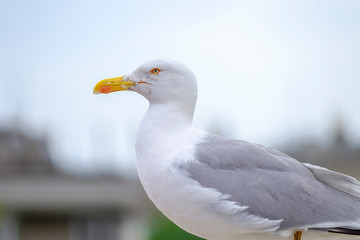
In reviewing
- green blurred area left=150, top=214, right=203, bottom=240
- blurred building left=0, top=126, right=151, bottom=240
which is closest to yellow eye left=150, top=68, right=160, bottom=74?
green blurred area left=150, top=214, right=203, bottom=240

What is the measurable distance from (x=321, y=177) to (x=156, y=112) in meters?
1.05

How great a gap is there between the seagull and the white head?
0.13 metres

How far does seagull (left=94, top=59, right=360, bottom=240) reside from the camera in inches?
156

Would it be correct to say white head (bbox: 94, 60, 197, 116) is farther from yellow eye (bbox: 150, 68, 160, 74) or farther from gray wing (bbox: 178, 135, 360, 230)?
gray wing (bbox: 178, 135, 360, 230)

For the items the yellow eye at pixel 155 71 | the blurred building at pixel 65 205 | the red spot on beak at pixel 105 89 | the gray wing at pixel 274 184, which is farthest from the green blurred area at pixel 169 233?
the gray wing at pixel 274 184

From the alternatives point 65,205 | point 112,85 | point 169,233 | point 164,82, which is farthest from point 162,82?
point 65,205

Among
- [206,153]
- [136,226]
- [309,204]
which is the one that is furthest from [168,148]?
[136,226]

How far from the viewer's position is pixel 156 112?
4445 millimetres

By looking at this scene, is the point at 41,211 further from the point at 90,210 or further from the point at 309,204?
the point at 309,204

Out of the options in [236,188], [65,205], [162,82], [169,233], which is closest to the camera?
[236,188]

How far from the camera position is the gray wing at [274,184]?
3.96 m

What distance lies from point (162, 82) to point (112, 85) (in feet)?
1.08

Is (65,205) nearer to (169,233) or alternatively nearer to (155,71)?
(169,233)

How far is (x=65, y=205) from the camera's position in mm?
25359
